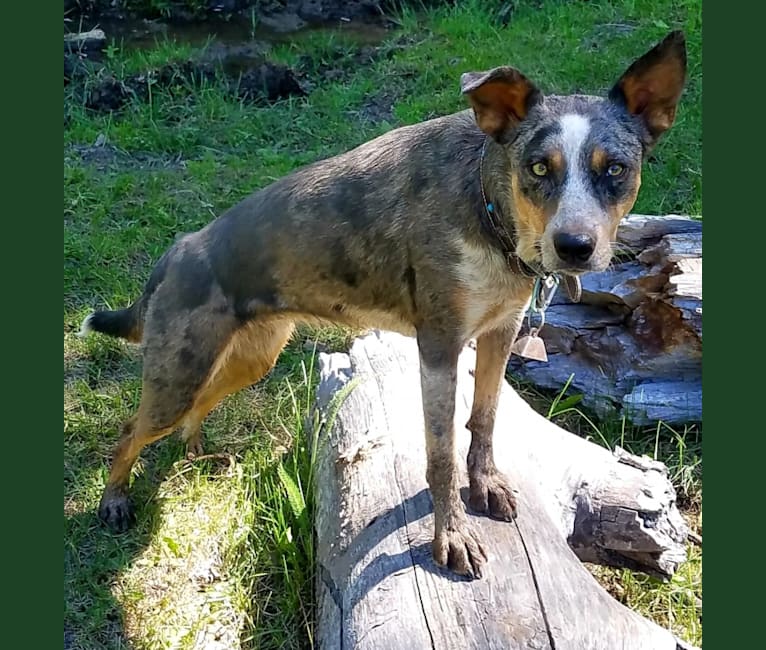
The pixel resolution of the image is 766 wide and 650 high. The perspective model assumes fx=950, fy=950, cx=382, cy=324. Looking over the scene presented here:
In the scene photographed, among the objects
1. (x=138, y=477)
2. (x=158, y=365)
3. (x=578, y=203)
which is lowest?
(x=138, y=477)

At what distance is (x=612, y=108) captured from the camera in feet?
Answer: 10.4

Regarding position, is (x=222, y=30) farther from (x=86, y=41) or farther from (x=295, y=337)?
(x=295, y=337)

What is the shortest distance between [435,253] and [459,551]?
1059 mm

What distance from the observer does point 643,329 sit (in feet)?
16.1

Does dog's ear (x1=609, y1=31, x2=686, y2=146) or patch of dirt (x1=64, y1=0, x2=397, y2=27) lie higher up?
dog's ear (x1=609, y1=31, x2=686, y2=146)

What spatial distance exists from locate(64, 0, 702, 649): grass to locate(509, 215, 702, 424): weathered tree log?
0.52ft

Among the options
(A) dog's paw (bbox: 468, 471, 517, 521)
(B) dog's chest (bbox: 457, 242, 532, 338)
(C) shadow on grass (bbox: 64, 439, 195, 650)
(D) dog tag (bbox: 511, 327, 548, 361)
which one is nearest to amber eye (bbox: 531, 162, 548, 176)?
(B) dog's chest (bbox: 457, 242, 532, 338)

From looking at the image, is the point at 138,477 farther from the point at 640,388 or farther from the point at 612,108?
the point at 612,108

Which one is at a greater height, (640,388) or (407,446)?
(407,446)

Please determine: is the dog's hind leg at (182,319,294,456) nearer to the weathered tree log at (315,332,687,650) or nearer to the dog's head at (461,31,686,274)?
the weathered tree log at (315,332,687,650)

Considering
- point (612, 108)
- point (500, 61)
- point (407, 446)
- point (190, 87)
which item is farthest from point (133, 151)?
point (612, 108)

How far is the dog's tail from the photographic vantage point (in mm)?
4309

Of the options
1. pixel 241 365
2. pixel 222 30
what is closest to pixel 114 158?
pixel 222 30

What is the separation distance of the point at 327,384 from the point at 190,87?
172 inches
